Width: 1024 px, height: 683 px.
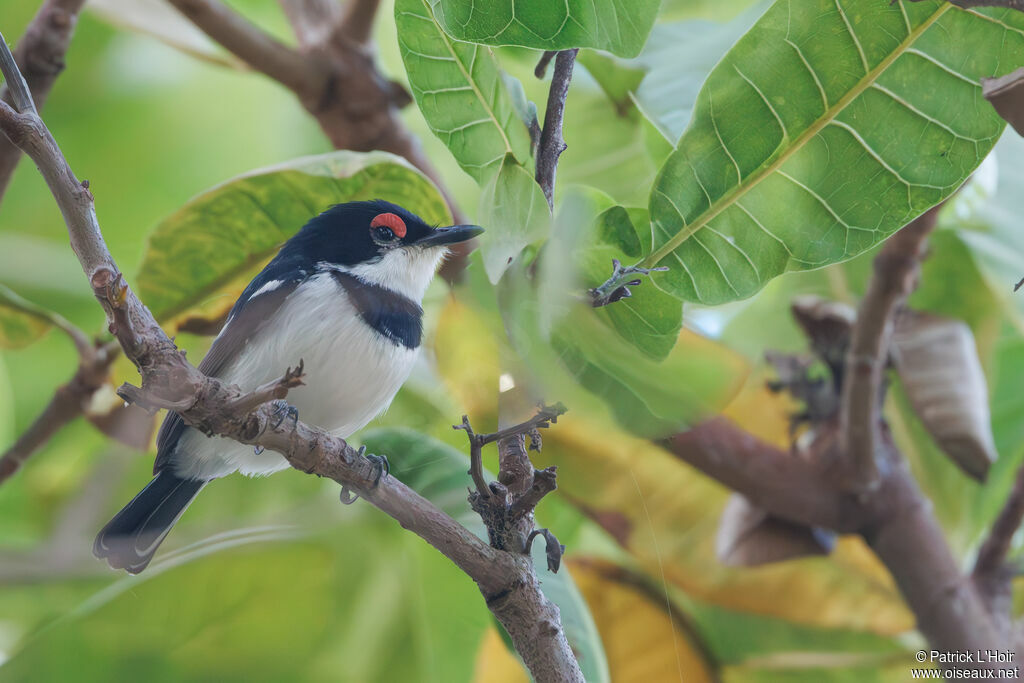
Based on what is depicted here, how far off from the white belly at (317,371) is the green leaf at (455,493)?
35 mm

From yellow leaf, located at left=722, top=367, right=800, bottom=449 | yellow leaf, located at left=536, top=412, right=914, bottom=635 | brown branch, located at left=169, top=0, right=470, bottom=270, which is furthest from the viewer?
yellow leaf, located at left=722, top=367, right=800, bottom=449

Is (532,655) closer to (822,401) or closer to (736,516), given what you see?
(736,516)

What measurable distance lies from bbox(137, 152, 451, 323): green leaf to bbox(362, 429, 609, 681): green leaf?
0.71ft

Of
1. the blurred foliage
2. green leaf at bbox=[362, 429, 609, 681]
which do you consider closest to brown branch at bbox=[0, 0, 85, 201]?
→ the blurred foliage

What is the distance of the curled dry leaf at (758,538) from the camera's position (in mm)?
1066

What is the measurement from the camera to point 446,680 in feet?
2.61

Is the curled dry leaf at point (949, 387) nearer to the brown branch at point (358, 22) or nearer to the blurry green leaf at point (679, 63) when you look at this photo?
the blurry green leaf at point (679, 63)

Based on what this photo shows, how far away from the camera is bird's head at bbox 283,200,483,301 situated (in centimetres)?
83

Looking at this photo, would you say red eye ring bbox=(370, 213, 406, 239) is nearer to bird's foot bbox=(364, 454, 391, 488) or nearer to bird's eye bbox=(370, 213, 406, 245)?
bird's eye bbox=(370, 213, 406, 245)

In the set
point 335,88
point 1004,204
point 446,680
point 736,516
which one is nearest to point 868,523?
point 736,516

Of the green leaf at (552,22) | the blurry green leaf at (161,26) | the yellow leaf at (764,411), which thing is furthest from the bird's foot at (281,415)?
the yellow leaf at (764,411)

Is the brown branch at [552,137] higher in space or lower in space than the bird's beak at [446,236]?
lower

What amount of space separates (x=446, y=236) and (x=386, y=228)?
6 centimetres

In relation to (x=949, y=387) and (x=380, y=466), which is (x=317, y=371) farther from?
(x=949, y=387)
